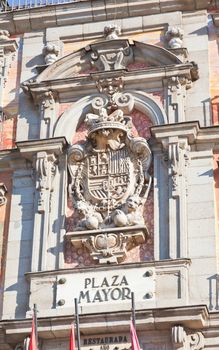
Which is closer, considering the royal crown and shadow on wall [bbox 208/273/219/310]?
shadow on wall [bbox 208/273/219/310]

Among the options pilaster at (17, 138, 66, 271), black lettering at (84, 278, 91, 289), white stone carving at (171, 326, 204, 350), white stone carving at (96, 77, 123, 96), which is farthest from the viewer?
white stone carving at (96, 77, 123, 96)

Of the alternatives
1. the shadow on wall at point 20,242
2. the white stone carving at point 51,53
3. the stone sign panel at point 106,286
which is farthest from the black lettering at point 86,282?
the white stone carving at point 51,53

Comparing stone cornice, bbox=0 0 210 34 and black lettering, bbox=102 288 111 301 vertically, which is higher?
stone cornice, bbox=0 0 210 34

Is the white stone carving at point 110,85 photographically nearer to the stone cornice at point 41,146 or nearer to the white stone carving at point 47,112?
the white stone carving at point 47,112

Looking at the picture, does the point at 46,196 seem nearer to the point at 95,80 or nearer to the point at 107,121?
the point at 107,121

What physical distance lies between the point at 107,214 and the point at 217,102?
9.37 feet

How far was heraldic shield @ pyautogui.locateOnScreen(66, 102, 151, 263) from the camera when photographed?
1491cm

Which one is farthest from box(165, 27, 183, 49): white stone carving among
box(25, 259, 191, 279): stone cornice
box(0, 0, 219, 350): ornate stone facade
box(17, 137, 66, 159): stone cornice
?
box(25, 259, 191, 279): stone cornice

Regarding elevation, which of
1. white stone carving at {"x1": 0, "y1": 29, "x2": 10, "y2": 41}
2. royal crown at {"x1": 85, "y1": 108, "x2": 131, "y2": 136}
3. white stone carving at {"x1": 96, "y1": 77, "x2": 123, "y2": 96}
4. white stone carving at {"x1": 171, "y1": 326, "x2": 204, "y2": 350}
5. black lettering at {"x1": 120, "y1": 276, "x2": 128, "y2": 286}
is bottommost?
white stone carving at {"x1": 171, "y1": 326, "x2": 204, "y2": 350}

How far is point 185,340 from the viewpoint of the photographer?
44.8ft

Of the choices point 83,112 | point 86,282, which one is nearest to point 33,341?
point 86,282

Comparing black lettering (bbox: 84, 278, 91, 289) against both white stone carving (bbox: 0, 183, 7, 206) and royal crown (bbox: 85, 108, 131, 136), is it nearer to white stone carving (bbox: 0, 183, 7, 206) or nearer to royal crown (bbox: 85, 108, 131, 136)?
white stone carving (bbox: 0, 183, 7, 206)

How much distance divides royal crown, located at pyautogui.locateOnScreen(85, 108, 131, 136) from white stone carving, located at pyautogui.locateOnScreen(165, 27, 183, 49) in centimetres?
166

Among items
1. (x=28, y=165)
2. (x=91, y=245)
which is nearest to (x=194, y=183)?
(x=91, y=245)
